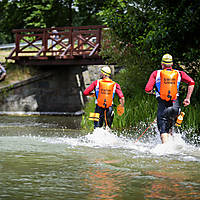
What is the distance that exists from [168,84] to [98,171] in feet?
8.61

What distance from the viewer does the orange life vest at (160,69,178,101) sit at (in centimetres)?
815

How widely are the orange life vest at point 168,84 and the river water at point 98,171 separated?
0.80 m

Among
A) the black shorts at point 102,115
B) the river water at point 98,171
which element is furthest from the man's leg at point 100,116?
the river water at point 98,171

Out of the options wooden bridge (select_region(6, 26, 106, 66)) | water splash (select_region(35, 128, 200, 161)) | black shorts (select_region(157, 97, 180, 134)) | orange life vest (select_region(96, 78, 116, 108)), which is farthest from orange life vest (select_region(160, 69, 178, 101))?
wooden bridge (select_region(6, 26, 106, 66))

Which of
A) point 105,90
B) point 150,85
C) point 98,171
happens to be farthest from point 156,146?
point 98,171

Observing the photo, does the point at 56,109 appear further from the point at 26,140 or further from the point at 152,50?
the point at 26,140

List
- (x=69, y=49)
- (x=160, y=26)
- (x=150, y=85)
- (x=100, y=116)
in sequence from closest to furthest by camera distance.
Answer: (x=150, y=85) < (x=100, y=116) < (x=160, y=26) < (x=69, y=49)

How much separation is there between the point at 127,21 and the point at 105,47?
8.77 ft

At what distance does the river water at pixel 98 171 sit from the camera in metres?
4.97

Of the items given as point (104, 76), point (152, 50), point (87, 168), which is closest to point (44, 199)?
point (87, 168)

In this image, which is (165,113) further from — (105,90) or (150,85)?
(105,90)

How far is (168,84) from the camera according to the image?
8164 mm

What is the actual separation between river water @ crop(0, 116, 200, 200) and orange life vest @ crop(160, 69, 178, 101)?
2.64 feet

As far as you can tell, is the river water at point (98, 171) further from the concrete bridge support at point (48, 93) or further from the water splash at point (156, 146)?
the concrete bridge support at point (48, 93)
